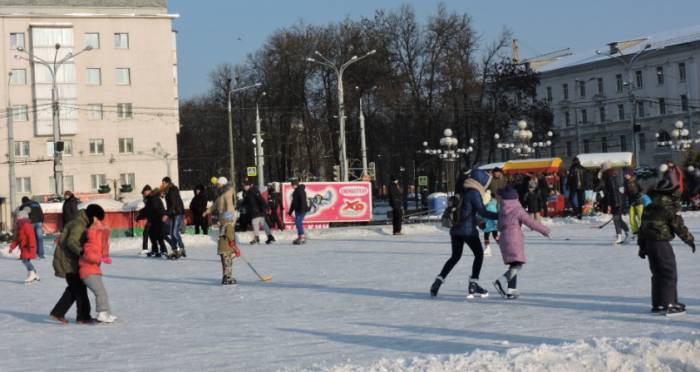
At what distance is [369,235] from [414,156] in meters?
33.1

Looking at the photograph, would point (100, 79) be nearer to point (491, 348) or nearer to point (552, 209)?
point (552, 209)

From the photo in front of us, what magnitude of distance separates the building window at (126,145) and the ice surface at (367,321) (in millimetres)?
51188

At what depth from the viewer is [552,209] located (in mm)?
45312

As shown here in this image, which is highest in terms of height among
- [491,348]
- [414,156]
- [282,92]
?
[282,92]

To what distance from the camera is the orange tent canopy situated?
167 feet

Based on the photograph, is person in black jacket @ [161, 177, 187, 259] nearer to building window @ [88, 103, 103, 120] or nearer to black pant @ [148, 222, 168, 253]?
black pant @ [148, 222, 168, 253]

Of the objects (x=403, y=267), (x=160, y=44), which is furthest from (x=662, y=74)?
(x=403, y=267)

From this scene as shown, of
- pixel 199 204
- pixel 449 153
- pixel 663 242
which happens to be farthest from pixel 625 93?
pixel 663 242

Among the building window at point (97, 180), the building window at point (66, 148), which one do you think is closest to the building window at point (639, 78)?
the building window at point (97, 180)

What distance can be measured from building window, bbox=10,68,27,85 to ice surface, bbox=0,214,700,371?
50985 mm

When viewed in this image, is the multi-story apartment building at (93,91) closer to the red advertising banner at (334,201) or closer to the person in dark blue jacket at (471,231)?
the red advertising banner at (334,201)

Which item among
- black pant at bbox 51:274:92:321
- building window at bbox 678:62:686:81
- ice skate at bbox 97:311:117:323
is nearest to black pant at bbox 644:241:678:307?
ice skate at bbox 97:311:117:323

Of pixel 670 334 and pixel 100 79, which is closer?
pixel 670 334

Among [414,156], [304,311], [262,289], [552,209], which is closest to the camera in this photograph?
[304,311]
